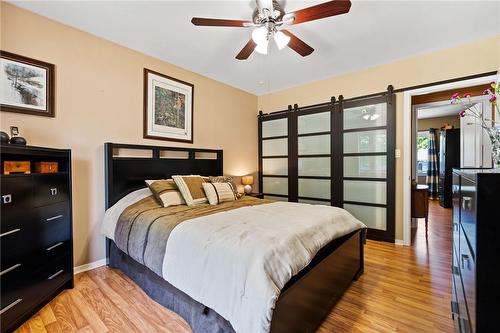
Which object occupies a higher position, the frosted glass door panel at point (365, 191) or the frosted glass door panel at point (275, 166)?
the frosted glass door panel at point (275, 166)

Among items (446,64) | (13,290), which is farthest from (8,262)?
(446,64)

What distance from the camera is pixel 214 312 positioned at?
1.39 meters

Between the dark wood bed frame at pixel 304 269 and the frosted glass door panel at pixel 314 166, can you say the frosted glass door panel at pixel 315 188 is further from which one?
the dark wood bed frame at pixel 304 269

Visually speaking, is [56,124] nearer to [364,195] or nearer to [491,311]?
[491,311]

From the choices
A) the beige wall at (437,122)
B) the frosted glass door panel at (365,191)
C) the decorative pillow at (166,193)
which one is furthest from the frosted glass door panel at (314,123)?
the beige wall at (437,122)

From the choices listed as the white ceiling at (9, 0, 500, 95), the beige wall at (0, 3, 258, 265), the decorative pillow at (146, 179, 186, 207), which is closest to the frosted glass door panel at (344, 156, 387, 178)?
the white ceiling at (9, 0, 500, 95)

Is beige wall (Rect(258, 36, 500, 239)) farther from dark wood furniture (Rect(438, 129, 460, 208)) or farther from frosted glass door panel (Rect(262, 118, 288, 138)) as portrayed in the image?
dark wood furniture (Rect(438, 129, 460, 208))

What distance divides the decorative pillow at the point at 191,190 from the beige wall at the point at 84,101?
87 cm

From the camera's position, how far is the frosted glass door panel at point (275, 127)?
453cm

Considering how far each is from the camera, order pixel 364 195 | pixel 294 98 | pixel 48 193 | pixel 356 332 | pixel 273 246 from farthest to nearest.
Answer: pixel 294 98 → pixel 364 195 → pixel 48 193 → pixel 356 332 → pixel 273 246

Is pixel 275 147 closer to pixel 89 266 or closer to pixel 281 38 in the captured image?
pixel 281 38

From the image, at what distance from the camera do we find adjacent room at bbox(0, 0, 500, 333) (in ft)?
4.65

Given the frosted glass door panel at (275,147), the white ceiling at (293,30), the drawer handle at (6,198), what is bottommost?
the drawer handle at (6,198)

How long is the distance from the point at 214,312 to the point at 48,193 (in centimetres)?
171
